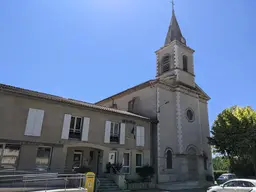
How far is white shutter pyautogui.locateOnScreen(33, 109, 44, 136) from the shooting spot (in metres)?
13.5

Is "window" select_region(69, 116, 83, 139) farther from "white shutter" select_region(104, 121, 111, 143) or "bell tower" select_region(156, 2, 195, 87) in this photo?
"bell tower" select_region(156, 2, 195, 87)

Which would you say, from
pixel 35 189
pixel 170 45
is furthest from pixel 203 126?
pixel 35 189

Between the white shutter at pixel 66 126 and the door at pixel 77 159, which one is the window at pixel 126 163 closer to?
the door at pixel 77 159

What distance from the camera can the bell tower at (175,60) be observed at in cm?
2467

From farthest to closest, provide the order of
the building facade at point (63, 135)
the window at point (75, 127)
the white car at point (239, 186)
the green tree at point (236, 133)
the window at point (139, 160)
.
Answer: the green tree at point (236, 133) < the window at point (139, 160) < the window at point (75, 127) < the building facade at point (63, 135) < the white car at point (239, 186)

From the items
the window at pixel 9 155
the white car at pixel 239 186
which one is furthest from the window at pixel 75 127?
the white car at pixel 239 186

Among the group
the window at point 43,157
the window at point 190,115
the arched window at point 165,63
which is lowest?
the window at point 43,157

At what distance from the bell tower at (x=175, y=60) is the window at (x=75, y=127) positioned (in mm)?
12642

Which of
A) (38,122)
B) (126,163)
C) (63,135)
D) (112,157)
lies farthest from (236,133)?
(38,122)

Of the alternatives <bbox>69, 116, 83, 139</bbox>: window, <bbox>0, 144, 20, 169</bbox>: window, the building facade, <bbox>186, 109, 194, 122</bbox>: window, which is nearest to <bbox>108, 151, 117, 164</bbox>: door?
the building facade

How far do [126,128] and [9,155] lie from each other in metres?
9.08

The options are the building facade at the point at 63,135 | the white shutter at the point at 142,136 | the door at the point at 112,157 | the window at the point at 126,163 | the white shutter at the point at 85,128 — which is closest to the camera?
the building facade at the point at 63,135

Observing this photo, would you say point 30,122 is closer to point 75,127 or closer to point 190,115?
point 75,127

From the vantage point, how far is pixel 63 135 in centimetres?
1456
